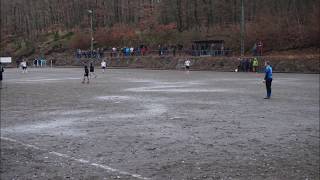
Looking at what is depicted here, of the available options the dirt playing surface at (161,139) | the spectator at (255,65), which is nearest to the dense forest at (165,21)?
the spectator at (255,65)

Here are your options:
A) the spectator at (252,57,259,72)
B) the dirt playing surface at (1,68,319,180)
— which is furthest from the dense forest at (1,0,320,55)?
the dirt playing surface at (1,68,319,180)

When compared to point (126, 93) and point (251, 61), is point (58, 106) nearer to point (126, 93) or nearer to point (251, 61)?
point (126, 93)

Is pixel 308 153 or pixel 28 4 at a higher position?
pixel 28 4

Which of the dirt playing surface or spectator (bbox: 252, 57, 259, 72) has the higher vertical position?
spectator (bbox: 252, 57, 259, 72)

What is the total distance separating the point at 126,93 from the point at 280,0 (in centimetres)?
4727

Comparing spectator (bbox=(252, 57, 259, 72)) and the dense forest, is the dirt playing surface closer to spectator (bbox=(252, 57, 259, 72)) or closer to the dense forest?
spectator (bbox=(252, 57, 259, 72))

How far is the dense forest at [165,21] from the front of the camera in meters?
59.9

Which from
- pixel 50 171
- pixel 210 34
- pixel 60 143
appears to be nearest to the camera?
A: pixel 50 171

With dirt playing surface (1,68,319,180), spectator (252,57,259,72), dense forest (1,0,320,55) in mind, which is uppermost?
dense forest (1,0,320,55)

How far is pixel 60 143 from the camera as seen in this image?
12.4 meters

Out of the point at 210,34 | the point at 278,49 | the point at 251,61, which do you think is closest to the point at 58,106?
the point at 251,61

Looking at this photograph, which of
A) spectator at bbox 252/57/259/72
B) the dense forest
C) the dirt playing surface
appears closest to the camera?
the dirt playing surface

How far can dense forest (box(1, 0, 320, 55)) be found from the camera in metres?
59.9

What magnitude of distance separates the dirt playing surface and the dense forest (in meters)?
39.3
